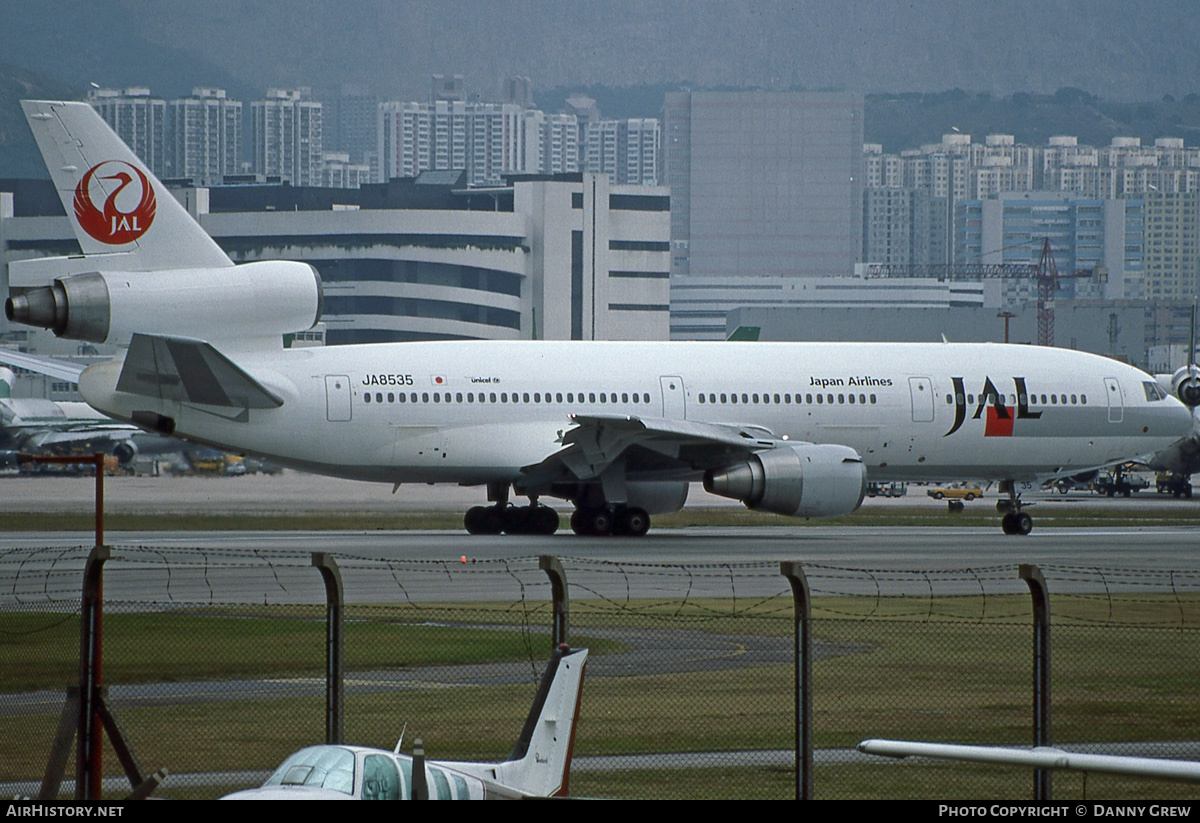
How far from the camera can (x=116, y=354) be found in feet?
103

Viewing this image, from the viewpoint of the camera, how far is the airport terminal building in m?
140

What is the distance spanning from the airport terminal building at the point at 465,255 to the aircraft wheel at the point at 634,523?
104m

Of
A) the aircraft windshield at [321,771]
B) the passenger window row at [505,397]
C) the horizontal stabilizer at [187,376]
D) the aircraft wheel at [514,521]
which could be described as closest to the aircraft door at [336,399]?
the passenger window row at [505,397]

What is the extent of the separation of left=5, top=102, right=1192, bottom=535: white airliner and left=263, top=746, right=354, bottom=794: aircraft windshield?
21.3 m

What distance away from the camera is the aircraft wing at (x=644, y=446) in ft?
104

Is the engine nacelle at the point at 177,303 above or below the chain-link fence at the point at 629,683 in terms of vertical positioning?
above

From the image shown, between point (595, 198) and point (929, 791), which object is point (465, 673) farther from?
point (595, 198)

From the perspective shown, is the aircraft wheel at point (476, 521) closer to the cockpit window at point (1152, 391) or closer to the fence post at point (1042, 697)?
the cockpit window at point (1152, 391)

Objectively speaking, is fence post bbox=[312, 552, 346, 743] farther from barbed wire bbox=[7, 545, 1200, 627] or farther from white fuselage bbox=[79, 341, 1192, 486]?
white fuselage bbox=[79, 341, 1192, 486]

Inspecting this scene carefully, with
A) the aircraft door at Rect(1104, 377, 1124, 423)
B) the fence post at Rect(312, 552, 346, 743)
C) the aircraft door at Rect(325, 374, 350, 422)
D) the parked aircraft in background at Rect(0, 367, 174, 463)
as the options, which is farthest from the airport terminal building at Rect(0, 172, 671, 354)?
the fence post at Rect(312, 552, 346, 743)

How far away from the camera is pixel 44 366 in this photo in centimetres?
3675

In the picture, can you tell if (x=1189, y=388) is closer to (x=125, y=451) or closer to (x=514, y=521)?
(x=514, y=521)

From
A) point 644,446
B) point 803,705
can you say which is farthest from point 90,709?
point 644,446
